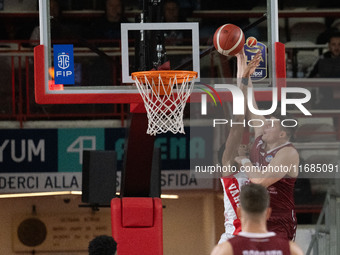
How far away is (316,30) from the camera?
36.3ft

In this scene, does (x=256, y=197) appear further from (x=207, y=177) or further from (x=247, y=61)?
(x=207, y=177)

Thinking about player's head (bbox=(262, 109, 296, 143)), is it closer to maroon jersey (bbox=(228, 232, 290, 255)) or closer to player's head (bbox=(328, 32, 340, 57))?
maroon jersey (bbox=(228, 232, 290, 255))

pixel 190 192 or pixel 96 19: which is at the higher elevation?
pixel 96 19

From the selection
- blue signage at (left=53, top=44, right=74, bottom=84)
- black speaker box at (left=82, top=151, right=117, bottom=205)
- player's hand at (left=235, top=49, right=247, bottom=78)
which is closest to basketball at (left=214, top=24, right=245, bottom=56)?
player's hand at (left=235, top=49, right=247, bottom=78)

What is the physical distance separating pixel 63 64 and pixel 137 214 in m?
1.52

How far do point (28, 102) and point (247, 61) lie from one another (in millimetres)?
4113

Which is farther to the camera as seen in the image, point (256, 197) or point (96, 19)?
point (96, 19)

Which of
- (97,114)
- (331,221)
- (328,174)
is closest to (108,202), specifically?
(97,114)

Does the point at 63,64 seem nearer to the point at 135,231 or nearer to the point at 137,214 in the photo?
the point at 137,214

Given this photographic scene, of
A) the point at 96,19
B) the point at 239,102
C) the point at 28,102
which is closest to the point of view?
the point at 239,102

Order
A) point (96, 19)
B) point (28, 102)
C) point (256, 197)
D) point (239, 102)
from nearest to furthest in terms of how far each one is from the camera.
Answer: point (256, 197) < point (239, 102) < point (28, 102) < point (96, 19)

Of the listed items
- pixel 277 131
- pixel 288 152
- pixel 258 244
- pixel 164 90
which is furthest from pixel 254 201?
pixel 164 90

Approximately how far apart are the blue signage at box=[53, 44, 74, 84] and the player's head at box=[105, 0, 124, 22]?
4017 millimetres

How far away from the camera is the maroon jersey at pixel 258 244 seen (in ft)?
11.3
